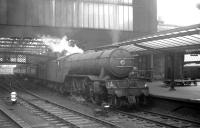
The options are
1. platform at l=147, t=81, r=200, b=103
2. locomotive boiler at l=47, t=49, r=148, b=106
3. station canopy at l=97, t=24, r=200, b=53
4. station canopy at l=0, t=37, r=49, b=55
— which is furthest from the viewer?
station canopy at l=0, t=37, r=49, b=55

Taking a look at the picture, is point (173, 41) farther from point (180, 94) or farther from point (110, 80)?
point (110, 80)

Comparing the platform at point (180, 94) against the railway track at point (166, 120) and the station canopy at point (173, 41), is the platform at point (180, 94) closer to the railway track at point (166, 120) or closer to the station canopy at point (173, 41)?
the railway track at point (166, 120)

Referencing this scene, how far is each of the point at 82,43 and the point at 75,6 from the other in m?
4.17

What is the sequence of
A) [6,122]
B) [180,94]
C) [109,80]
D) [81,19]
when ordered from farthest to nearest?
[81,19] → [180,94] → [109,80] → [6,122]

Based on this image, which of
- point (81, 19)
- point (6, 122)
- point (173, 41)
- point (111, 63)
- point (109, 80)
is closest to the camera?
point (6, 122)

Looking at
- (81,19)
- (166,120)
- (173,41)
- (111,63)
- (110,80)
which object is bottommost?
(166,120)

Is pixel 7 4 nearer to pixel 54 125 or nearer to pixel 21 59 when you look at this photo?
pixel 21 59

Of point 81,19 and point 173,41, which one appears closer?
point 173,41

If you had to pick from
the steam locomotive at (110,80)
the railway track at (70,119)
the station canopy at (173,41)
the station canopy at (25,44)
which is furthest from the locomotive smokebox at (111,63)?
the station canopy at (25,44)

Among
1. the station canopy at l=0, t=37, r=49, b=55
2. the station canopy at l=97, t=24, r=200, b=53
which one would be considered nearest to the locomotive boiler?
the station canopy at l=97, t=24, r=200, b=53

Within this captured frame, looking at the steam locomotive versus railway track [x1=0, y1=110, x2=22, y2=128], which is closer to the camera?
railway track [x1=0, y1=110, x2=22, y2=128]

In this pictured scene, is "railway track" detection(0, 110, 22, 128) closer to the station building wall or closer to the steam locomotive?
the steam locomotive

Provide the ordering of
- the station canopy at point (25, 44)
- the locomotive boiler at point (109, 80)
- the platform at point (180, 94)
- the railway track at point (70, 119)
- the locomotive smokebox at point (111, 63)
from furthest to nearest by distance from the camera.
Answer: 1. the station canopy at point (25, 44)
2. the locomotive smokebox at point (111, 63)
3. the locomotive boiler at point (109, 80)
4. the platform at point (180, 94)
5. the railway track at point (70, 119)

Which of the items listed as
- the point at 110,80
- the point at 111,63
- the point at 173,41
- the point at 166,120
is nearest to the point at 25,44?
the point at 111,63
